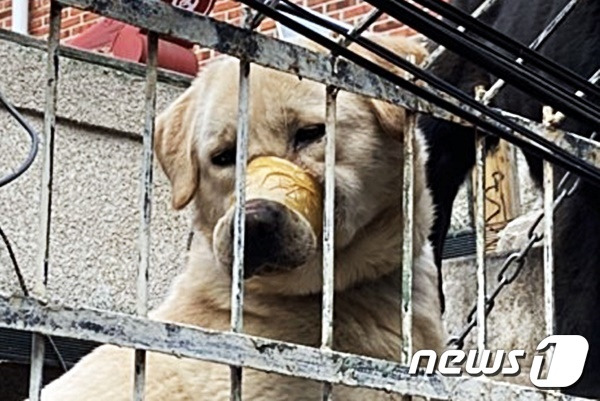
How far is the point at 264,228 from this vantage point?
8.64 ft

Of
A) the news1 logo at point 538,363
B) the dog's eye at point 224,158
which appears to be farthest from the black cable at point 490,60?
the dog's eye at point 224,158

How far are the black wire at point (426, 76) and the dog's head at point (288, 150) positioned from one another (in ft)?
1.13

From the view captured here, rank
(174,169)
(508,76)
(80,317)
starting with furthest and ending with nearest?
1. (174,169)
2. (508,76)
3. (80,317)

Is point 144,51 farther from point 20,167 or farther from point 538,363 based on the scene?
point 20,167

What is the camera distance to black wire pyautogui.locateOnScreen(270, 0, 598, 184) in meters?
2.49

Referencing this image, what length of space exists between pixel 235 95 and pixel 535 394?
91cm

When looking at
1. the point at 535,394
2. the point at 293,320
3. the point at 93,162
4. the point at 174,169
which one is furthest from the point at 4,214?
the point at 535,394

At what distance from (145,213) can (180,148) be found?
110 cm

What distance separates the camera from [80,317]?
2143 millimetres

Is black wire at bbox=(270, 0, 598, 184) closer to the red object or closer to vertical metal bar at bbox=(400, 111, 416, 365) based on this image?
vertical metal bar at bbox=(400, 111, 416, 365)

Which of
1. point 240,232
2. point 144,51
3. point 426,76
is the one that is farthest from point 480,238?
point 144,51

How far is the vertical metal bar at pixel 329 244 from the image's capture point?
8.02 feet

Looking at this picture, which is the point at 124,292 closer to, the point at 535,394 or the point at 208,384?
the point at 208,384

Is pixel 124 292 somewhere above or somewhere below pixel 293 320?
above
